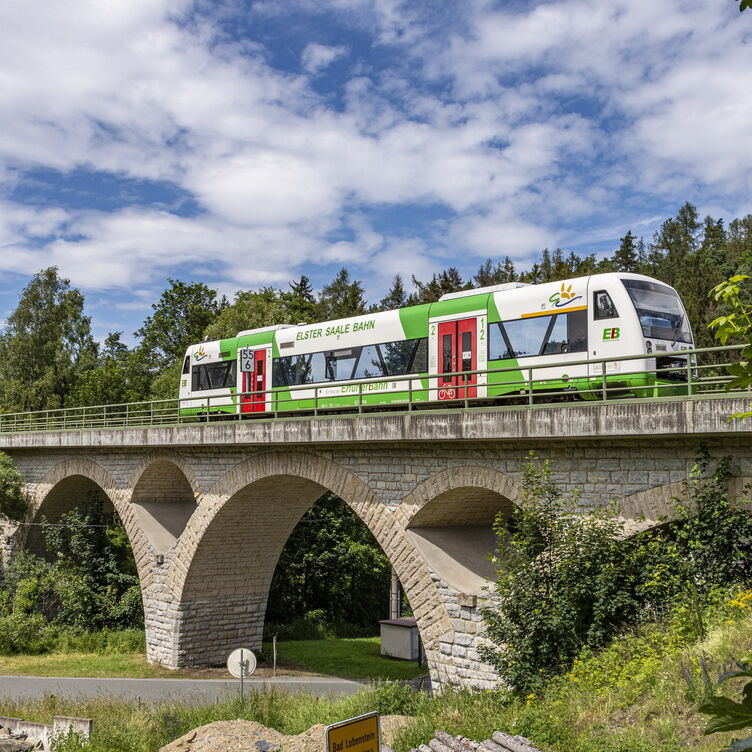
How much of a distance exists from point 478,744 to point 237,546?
13.4 m

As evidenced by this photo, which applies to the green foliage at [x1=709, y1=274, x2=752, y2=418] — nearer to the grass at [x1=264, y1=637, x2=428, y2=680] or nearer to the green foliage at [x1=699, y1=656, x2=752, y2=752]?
the green foliage at [x1=699, y1=656, x2=752, y2=752]

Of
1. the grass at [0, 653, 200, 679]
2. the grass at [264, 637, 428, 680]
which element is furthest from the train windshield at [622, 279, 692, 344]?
the grass at [0, 653, 200, 679]

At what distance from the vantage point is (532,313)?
52.5ft

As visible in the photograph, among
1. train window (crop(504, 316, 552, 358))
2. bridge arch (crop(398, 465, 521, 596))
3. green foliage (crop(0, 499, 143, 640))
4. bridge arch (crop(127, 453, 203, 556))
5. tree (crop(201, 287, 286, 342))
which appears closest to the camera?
bridge arch (crop(398, 465, 521, 596))

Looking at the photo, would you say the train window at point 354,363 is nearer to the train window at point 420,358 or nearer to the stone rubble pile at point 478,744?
the train window at point 420,358

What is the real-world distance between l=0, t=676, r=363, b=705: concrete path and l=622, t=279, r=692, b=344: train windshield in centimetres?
1147

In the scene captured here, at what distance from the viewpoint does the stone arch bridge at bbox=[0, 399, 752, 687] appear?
11453 mm

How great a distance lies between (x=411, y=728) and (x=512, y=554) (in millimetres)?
2818

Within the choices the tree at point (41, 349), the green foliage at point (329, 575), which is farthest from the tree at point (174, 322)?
the green foliage at point (329, 575)

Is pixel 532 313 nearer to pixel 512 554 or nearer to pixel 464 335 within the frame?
pixel 464 335

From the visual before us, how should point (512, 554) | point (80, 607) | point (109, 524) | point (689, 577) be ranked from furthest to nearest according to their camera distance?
point (109, 524) < point (80, 607) < point (512, 554) < point (689, 577)

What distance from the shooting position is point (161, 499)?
24578 mm

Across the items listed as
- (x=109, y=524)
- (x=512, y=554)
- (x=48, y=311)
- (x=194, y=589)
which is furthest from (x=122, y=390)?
A: (x=512, y=554)

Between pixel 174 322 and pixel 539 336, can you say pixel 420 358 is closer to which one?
pixel 539 336
